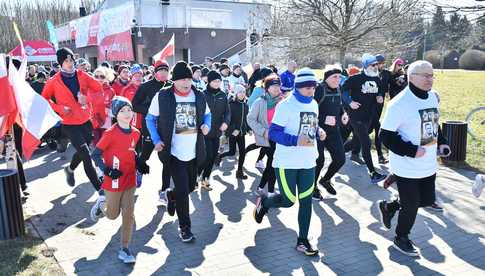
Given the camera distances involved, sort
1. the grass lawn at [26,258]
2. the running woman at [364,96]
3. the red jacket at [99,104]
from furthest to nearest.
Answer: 1. the running woman at [364,96]
2. the red jacket at [99,104]
3. the grass lawn at [26,258]

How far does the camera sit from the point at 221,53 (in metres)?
30.4

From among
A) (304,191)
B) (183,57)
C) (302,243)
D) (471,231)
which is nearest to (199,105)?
(304,191)

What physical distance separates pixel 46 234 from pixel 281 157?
3096 mm

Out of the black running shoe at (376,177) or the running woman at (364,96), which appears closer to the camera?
the black running shoe at (376,177)

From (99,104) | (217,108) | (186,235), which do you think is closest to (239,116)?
(217,108)

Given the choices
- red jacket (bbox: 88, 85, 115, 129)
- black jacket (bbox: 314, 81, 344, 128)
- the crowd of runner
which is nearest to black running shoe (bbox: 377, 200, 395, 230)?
the crowd of runner

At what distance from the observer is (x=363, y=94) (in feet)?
27.4

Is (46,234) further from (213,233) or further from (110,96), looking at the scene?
(110,96)

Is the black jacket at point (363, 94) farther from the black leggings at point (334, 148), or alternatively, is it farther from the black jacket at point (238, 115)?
A: the black jacket at point (238, 115)

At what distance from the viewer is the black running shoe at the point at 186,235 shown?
5.64m

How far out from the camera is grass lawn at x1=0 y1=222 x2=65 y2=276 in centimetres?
488

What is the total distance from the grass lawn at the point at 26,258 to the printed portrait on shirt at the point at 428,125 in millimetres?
3881

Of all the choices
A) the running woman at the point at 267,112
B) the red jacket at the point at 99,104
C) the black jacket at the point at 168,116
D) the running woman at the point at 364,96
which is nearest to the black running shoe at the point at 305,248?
the black jacket at the point at 168,116

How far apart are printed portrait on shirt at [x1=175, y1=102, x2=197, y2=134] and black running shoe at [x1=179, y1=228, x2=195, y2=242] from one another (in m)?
1.14
